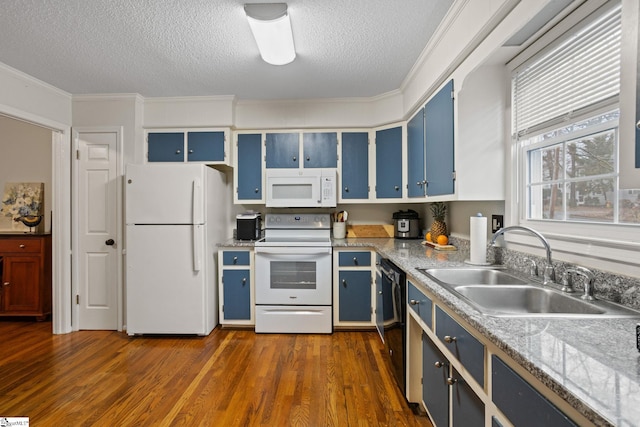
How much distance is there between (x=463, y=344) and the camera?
1088 mm

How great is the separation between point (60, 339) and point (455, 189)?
3669mm

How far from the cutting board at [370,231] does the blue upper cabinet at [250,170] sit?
1113mm

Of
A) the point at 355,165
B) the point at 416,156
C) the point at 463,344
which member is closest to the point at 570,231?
the point at 463,344

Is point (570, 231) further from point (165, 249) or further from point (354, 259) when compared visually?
point (165, 249)

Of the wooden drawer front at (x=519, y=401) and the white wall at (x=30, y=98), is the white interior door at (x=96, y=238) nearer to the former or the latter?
the white wall at (x=30, y=98)

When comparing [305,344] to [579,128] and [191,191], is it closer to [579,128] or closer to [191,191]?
[191,191]

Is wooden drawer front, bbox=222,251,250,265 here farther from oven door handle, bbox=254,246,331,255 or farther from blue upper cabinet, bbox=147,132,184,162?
blue upper cabinet, bbox=147,132,184,162

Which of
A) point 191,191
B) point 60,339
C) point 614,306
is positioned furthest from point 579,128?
point 60,339

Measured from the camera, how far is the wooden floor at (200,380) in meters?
1.74

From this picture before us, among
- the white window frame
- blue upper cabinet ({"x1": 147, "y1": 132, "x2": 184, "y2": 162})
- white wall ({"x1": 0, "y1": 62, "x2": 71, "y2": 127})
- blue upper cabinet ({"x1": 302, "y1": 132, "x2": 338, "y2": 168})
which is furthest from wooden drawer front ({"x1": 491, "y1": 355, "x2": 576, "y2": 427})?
white wall ({"x1": 0, "y1": 62, "x2": 71, "y2": 127})

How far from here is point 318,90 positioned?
290 centimetres

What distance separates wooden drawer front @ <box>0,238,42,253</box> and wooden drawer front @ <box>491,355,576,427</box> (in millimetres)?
4228

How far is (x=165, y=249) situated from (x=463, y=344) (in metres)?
2.58

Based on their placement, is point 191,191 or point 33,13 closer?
point 33,13
